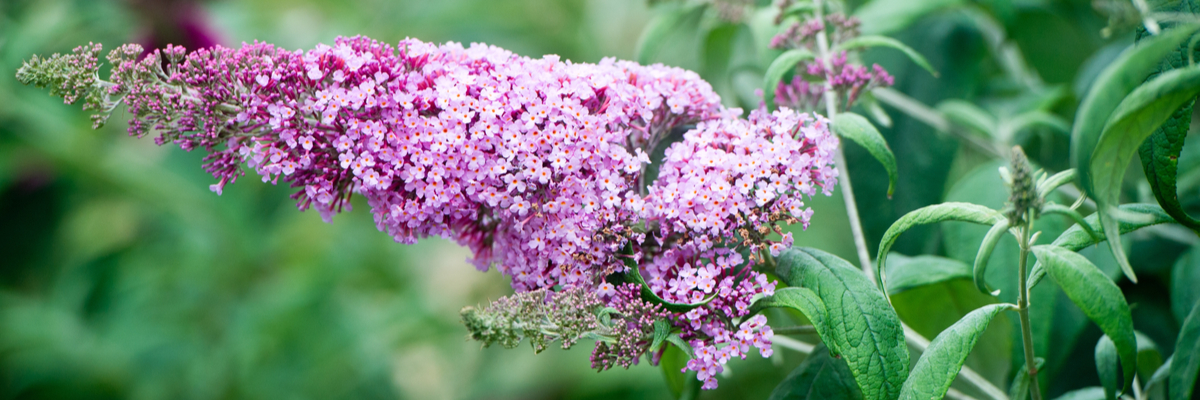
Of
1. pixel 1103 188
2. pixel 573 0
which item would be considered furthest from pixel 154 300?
pixel 1103 188

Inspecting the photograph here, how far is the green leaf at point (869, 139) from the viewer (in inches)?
32.8

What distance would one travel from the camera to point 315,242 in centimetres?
225

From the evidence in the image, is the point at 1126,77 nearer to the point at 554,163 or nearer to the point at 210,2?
the point at 554,163

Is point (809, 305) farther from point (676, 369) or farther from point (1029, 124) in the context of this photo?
point (1029, 124)

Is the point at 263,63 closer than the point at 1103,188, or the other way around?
the point at 1103,188

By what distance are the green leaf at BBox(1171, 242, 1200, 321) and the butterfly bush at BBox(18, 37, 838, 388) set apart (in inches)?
23.7

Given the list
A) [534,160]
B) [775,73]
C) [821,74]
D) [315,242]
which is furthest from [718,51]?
[315,242]

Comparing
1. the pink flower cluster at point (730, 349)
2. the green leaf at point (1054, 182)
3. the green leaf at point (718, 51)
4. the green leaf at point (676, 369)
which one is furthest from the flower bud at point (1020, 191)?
the green leaf at point (718, 51)

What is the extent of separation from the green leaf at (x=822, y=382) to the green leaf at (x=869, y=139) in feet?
0.67

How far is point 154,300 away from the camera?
7.52 feet

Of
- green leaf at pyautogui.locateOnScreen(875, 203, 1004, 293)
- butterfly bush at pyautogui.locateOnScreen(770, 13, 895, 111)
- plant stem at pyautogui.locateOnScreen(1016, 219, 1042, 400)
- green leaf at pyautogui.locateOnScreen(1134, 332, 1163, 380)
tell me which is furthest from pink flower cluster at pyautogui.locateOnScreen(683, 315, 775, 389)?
green leaf at pyautogui.locateOnScreen(1134, 332, 1163, 380)

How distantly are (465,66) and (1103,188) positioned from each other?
650mm

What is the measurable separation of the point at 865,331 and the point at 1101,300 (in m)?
0.20

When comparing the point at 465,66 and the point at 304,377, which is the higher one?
the point at 304,377
